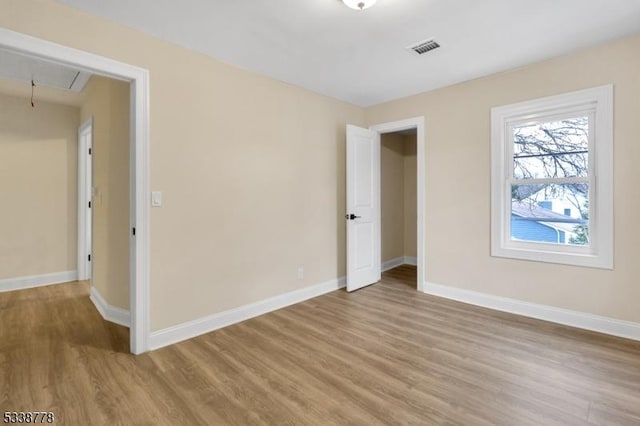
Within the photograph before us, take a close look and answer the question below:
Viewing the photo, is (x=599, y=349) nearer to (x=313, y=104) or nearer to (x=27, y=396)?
(x=313, y=104)

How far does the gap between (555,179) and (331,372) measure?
2.87m

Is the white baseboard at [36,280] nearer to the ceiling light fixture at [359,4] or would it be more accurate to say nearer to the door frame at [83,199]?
the door frame at [83,199]

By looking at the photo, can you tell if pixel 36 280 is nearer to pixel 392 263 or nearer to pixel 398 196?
pixel 392 263

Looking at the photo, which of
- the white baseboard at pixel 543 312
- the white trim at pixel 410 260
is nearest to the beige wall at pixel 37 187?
the white baseboard at pixel 543 312

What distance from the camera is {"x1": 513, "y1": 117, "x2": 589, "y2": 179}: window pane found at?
2926mm

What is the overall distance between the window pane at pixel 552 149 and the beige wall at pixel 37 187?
19.6 ft

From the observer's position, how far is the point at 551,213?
311 cm

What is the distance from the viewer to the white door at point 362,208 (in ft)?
13.1

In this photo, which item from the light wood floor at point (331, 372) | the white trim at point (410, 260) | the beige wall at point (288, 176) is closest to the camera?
the light wood floor at point (331, 372)

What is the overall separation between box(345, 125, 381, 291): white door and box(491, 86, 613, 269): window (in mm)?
1502

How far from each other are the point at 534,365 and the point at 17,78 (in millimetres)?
5686

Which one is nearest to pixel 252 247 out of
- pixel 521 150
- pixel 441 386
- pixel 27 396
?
pixel 27 396

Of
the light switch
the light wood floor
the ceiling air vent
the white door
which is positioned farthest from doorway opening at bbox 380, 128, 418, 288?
the light switch

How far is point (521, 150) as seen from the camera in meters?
3.29
